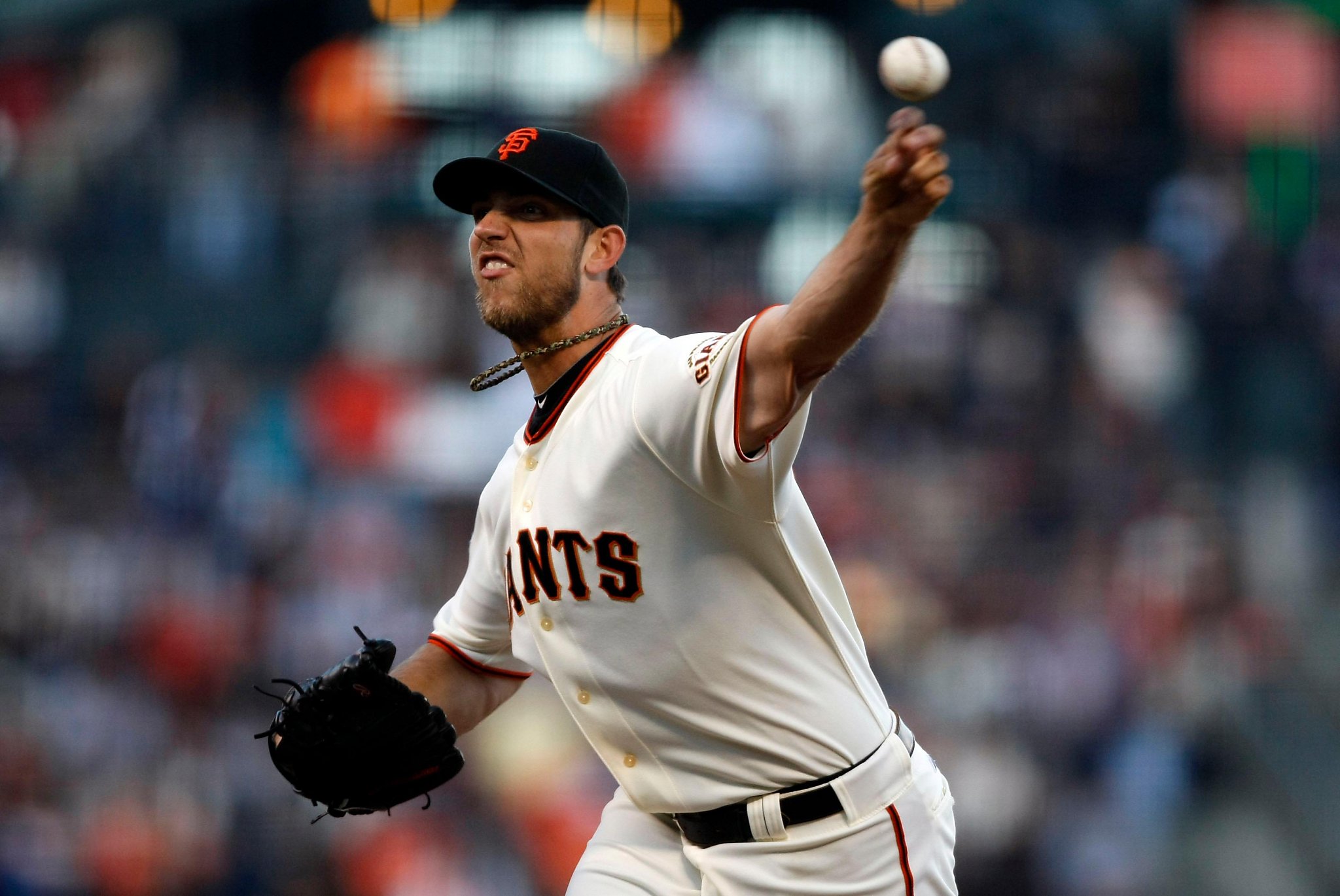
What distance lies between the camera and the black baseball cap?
8.95 feet

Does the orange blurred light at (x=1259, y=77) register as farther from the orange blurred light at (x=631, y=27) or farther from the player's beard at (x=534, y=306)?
the player's beard at (x=534, y=306)

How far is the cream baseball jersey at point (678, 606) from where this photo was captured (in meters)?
2.36

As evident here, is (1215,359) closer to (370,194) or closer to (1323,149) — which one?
(1323,149)

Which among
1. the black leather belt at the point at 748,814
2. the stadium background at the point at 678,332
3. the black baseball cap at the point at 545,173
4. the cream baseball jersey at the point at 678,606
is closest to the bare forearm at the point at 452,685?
the cream baseball jersey at the point at 678,606

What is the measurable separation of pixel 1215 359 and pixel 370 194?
4334 millimetres

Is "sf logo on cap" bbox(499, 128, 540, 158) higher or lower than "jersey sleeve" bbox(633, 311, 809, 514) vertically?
higher

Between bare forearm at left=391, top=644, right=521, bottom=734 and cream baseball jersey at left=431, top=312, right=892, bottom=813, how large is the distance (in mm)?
486

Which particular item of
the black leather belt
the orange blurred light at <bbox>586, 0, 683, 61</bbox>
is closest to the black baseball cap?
the black leather belt

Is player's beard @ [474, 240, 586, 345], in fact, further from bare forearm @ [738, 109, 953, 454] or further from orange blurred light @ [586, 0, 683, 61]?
orange blurred light @ [586, 0, 683, 61]

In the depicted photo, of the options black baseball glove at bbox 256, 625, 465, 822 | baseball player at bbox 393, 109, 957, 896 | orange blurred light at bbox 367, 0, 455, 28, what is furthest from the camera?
orange blurred light at bbox 367, 0, 455, 28

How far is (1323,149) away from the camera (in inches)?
316

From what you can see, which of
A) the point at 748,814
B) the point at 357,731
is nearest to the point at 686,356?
the point at 748,814

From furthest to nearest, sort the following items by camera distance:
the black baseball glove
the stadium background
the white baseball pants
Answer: the stadium background, the black baseball glove, the white baseball pants

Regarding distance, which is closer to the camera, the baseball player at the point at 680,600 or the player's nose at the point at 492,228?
the baseball player at the point at 680,600
